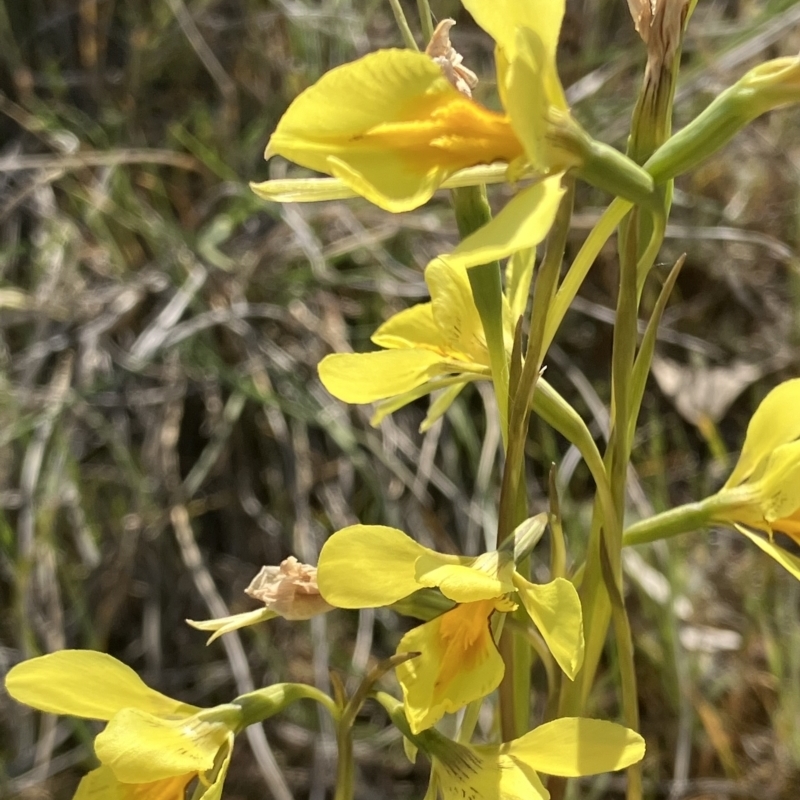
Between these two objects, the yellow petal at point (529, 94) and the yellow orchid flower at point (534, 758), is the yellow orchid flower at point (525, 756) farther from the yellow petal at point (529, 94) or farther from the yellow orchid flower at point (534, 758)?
the yellow petal at point (529, 94)

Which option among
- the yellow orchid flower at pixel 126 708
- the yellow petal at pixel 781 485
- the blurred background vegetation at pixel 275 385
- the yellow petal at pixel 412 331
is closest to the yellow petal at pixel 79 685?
the yellow orchid flower at pixel 126 708

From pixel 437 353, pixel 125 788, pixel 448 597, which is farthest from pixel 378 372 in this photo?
pixel 125 788

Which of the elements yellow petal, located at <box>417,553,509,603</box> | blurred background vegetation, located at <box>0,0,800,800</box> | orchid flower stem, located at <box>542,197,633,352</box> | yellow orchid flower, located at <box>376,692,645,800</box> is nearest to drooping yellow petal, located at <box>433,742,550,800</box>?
yellow orchid flower, located at <box>376,692,645,800</box>

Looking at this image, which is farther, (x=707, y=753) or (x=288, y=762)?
(x=288, y=762)

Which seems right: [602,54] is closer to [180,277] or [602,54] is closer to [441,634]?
[180,277]

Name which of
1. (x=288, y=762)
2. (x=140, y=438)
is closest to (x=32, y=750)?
(x=288, y=762)

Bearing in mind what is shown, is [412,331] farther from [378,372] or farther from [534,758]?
[534,758]
